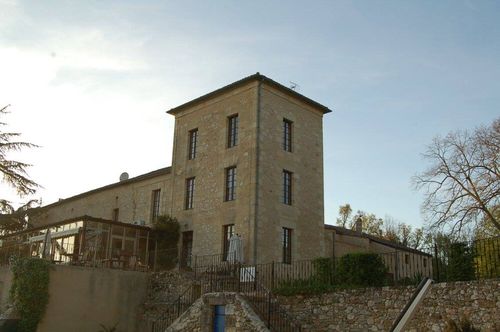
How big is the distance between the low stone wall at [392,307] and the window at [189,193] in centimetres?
1022

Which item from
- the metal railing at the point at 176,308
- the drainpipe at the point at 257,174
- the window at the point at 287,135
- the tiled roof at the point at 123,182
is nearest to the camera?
the metal railing at the point at 176,308

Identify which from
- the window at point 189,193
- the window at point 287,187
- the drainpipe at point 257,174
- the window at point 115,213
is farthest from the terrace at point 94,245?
the window at point 287,187

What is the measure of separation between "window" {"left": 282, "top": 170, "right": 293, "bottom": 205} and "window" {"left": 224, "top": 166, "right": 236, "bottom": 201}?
90.3 inches

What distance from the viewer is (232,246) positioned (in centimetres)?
2136

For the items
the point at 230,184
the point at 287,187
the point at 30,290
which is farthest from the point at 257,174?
the point at 30,290

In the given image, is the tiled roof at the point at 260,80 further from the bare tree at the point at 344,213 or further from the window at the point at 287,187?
the bare tree at the point at 344,213

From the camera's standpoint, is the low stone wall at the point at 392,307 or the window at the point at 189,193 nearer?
the low stone wall at the point at 392,307

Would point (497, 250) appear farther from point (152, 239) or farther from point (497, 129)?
point (152, 239)

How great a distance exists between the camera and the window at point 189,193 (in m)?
25.6

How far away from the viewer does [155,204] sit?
2844 cm

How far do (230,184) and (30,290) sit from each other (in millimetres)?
9369

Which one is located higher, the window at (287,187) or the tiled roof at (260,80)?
the tiled roof at (260,80)

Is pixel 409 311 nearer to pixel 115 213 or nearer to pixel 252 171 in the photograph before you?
pixel 252 171

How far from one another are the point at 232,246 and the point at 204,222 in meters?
3.15
